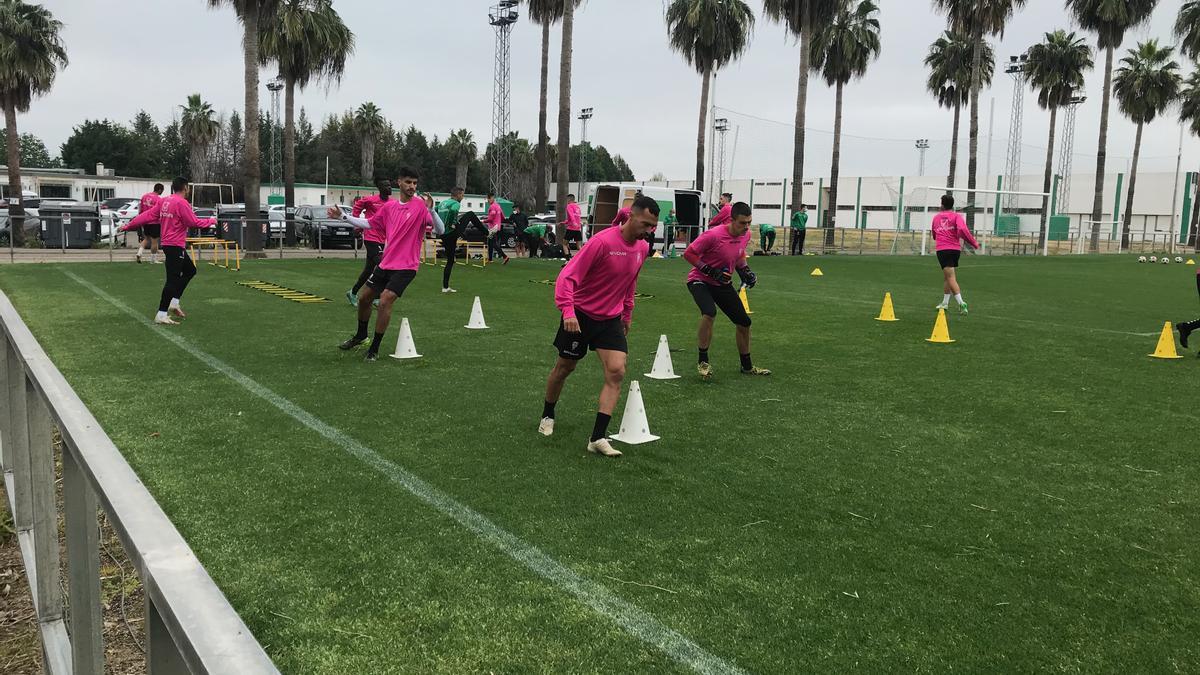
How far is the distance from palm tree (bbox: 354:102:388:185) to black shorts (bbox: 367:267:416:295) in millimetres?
66451

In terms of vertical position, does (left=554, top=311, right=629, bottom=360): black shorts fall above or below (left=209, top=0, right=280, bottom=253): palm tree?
below

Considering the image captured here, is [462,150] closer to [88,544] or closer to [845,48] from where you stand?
[845,48]

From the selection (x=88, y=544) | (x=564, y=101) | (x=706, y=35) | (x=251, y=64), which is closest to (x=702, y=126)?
(x=706, y=35)

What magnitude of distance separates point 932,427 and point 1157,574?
2.77 m

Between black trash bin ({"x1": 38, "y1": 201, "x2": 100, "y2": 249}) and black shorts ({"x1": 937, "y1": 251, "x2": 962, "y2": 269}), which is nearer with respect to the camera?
black shorts ({"x1": 937, "y1": 251, "x2": 962, "y2": 269})

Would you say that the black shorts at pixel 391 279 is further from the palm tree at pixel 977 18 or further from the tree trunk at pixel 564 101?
the palm tree at pixel 977 18

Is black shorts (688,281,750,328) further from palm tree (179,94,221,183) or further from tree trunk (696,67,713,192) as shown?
palm tree (179,94,221,183)

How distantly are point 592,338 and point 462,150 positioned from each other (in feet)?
264

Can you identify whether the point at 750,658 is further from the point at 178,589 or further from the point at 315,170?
the point at 315,170

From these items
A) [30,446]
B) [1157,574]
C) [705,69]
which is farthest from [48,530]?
[705,69]

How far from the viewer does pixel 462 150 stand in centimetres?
8331

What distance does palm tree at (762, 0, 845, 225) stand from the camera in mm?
35031

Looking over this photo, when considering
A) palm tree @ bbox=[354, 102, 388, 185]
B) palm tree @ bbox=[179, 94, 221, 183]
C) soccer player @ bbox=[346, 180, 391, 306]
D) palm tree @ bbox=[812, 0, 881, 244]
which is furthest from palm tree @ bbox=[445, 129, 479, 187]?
soccer player @ bbox=[346, 180, 391, 306]

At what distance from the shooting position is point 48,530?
294 cm
